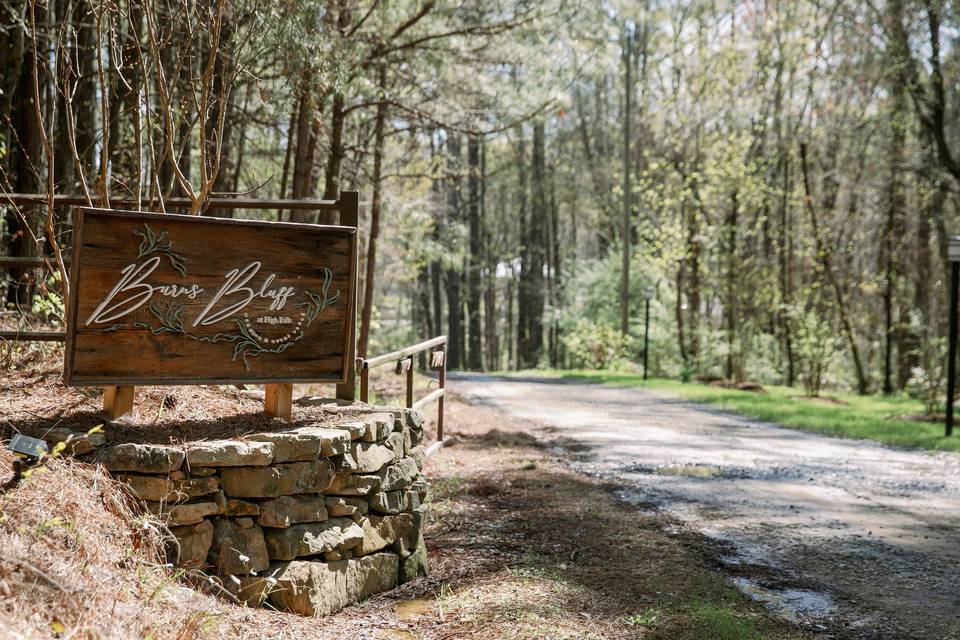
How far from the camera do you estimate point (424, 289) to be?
37.5m

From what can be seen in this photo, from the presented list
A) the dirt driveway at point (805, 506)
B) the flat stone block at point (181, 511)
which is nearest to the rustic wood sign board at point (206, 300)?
the flat stone block at point (181, 511)

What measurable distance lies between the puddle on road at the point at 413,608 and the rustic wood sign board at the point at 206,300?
125 cm

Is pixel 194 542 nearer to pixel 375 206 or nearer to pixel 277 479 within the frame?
pixel 277 479

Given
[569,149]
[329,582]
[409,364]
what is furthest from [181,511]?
[569,149]

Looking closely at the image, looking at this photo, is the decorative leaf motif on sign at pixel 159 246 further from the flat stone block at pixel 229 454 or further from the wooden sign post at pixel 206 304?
the flat stone block at pixel 229 454

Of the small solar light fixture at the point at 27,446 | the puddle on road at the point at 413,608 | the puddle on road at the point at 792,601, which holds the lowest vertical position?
the puddle on road at the point at 413,608

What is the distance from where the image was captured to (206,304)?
429 centimetres

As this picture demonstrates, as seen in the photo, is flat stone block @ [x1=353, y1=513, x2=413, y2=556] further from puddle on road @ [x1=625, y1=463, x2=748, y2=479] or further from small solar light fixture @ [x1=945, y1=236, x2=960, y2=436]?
small solar light fixture @ [x1=945, y1=236, x2=960, y2=436]

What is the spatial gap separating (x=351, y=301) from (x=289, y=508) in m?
1.23

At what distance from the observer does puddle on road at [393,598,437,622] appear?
4.18 m

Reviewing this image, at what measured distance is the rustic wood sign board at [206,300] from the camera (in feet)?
13.1

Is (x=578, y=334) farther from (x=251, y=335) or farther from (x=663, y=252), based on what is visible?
(x=251, y=335)

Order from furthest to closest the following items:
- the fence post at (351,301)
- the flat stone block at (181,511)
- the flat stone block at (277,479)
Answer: the fence post at (351,301) < the flat stone block at (277,479) < the flat stone block at (181,511)

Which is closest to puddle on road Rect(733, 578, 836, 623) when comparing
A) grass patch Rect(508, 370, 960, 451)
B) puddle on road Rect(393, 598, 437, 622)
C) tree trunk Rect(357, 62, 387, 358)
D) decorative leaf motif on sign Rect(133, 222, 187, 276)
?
puddle on road Rect(393, 598, 437, 622)
